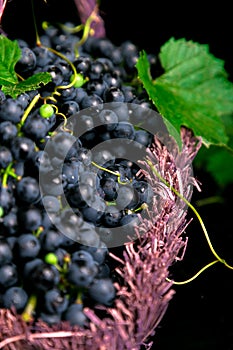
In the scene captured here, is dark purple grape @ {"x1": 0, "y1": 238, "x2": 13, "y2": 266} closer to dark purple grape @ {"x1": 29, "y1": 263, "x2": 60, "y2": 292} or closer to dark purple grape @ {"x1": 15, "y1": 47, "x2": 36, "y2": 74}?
dark purple grape @ {"x1": 29, "y1": 263, "x2": 60, "y2": 292}

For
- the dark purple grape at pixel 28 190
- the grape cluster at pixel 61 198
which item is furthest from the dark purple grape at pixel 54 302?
the dark purple grape at pixel 28 190

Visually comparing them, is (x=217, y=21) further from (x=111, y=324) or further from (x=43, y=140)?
(x=111, y=324)

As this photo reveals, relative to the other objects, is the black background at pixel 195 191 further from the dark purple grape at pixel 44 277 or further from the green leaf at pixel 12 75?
the dark purple grape at pixel 44 277

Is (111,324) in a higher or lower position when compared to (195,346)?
higher

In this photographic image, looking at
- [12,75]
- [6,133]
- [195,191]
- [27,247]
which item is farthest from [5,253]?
[195,191]

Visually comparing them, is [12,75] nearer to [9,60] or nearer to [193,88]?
[9,60]

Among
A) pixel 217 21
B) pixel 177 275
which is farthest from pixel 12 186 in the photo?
pixel 217 21
